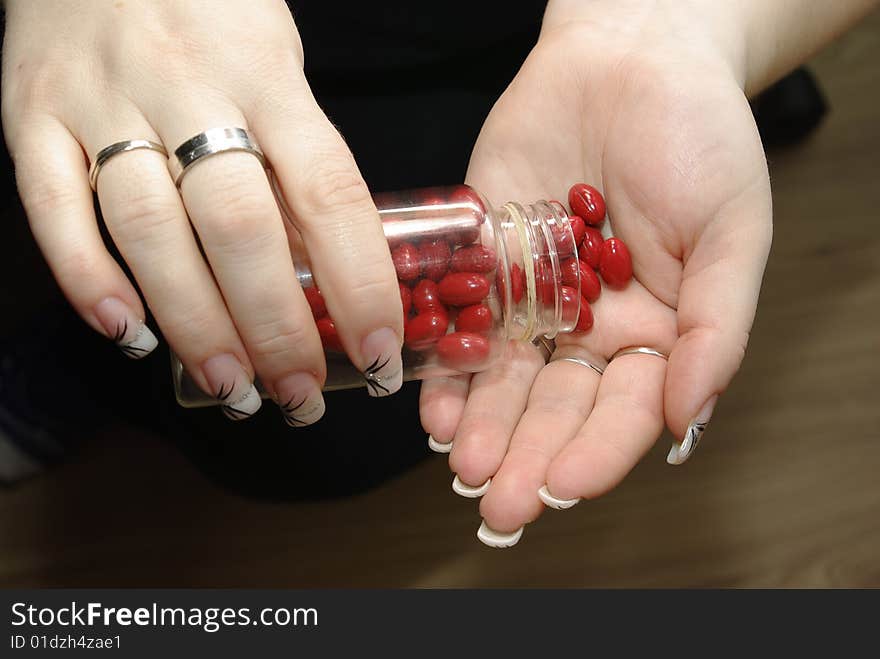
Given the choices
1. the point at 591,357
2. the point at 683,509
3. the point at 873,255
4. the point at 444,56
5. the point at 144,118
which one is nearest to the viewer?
the point at 144,118

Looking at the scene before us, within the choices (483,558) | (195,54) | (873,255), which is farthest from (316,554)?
(873,255)

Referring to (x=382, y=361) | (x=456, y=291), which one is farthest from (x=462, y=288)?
(x=382, y=361)

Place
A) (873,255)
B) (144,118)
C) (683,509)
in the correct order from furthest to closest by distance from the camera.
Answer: (873,255) < (683,509) < (144,118)

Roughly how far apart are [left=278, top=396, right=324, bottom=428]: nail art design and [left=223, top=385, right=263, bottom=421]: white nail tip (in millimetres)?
23

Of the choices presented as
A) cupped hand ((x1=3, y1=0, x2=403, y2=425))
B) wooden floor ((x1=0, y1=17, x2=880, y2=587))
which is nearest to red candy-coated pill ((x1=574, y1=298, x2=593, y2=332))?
cupped hand ((x1=3, y1=0, x2=403, y2=425))

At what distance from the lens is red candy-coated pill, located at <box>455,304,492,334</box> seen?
79 centimetres

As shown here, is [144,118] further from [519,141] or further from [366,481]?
[366,481]

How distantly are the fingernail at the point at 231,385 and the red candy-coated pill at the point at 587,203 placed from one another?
1.26ft

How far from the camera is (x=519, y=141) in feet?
3.05

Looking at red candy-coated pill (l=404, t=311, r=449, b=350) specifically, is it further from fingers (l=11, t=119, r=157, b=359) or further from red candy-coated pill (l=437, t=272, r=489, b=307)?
fingers (l=11, t=119, r=157, b=359)

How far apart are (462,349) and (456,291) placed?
0.19 feet

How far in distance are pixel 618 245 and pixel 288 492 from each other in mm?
599

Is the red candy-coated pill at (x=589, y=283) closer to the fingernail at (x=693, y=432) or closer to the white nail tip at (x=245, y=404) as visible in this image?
the fingernail at (x=693, y=432)

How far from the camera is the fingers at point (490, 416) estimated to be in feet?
2.47
